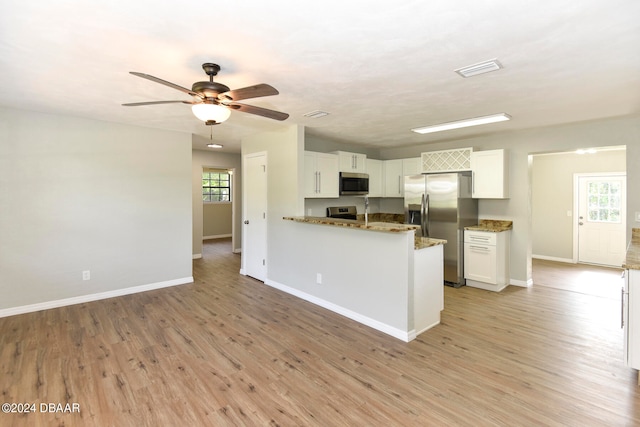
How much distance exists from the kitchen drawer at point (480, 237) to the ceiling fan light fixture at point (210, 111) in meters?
4.20

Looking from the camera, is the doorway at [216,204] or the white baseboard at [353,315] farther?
the doorway at [216,204]

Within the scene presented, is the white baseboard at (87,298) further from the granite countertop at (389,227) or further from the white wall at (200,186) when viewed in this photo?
the granite countertop at (389,227)

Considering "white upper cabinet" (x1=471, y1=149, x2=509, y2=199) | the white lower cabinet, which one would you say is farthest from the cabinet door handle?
the white lower cabinet

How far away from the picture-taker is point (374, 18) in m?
1.79

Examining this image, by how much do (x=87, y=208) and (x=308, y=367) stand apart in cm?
369

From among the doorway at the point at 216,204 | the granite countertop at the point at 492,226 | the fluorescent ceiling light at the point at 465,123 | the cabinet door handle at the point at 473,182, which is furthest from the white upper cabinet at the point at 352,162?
the doorway at the point at 216,204

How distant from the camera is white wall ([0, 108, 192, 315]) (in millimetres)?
3719

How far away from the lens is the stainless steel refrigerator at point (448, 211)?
4906 millimetres

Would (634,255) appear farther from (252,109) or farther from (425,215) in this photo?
(252,109)

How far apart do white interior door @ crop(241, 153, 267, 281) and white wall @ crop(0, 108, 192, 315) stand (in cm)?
95

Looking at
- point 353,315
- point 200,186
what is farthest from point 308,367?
point 200,186

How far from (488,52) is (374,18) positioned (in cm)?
97

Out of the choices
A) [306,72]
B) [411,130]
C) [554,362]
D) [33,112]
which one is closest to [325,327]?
[554,362]

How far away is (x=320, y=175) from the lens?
199 inches
